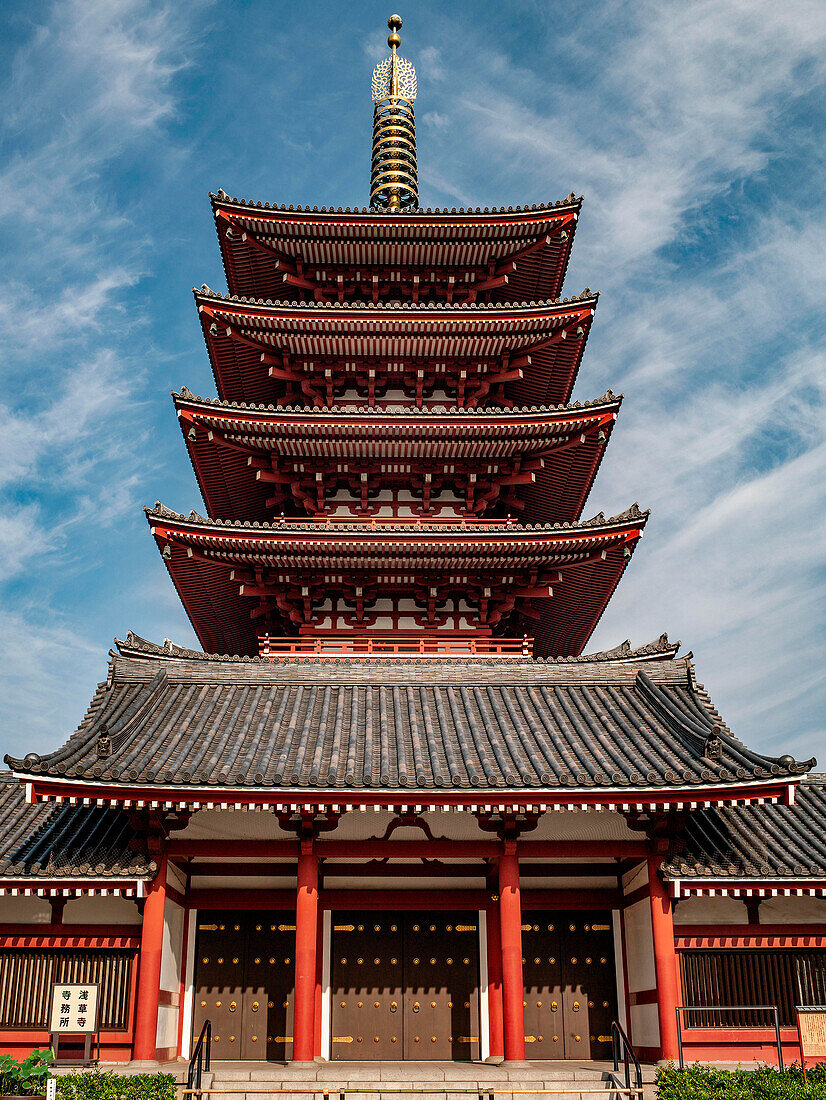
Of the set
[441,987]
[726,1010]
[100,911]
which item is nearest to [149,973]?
[100,911]

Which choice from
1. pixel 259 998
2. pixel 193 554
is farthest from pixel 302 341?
pixel 259 998

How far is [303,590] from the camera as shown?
69.1ft

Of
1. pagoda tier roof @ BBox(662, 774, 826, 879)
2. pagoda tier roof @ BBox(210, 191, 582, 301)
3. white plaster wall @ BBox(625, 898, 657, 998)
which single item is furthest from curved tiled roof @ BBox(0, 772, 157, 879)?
pagoda tier roof @ BBox(210, 191, 582, 301)

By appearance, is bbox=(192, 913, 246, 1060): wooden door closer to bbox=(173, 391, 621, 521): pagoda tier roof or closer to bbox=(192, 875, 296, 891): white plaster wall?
bbox=(192, 875, 296, 891): white plaster wall

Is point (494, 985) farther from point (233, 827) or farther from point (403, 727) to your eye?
point (233, 827)

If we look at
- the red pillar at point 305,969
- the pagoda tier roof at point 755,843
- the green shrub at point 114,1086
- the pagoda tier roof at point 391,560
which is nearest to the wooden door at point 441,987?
the red pillar at point 305,969

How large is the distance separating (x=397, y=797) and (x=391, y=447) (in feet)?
33.0

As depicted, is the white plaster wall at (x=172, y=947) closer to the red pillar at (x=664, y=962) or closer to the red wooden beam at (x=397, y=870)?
the red wooden beam at (x=397, y=870)

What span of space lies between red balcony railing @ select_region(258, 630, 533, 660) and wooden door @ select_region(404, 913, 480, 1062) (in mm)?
5746

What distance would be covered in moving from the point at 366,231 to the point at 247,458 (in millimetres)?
6997

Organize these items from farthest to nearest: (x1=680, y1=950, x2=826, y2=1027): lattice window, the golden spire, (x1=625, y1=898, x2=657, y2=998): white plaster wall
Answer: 1. the golden spire
2. (x1=625, y1=898, x2=657, y2=998): white plaster wall
3. (x1=680, y1=950, x2=826, y2=1027): lattice window

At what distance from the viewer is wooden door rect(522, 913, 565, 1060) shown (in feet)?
53.9

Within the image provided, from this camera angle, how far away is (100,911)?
49.7 feet

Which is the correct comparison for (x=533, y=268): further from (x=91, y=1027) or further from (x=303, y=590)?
(x=91, y=1027)
